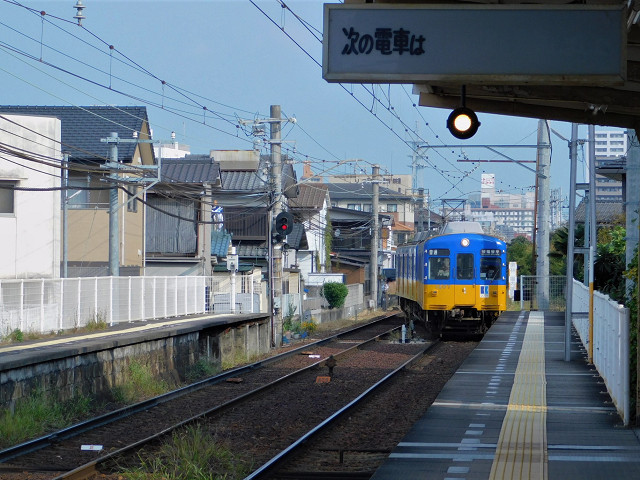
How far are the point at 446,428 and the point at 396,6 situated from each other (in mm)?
4162

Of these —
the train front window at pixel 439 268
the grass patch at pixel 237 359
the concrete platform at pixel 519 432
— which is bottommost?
the grass patch at pixel 237 359

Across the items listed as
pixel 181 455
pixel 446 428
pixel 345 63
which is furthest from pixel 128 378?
pixel 345 63

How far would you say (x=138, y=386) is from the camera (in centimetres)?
1448

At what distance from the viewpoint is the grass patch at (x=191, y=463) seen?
7.81 metres

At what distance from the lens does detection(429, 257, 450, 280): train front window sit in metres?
23.7

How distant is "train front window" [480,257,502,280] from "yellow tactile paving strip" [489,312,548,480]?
30.6ft

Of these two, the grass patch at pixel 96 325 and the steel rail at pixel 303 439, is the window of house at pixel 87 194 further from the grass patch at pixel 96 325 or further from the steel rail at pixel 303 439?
the steel rail at pixel 303 439

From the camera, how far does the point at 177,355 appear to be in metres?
17.2

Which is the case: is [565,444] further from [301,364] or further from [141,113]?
[141,113]

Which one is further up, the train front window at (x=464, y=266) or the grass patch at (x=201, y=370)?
the train front window at (x=464, y=266)

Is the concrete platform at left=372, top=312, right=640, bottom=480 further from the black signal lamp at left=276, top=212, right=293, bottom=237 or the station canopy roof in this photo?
the black signal lamp at left=276, top=212, right=293, bottom=237

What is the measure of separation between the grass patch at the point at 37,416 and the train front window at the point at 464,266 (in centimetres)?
1296

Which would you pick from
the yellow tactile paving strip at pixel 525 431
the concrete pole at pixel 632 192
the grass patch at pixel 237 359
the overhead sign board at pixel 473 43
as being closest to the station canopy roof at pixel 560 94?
the overhead sign board at pixel 473 43

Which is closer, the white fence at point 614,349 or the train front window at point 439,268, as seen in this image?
the white fence at point 614,349
